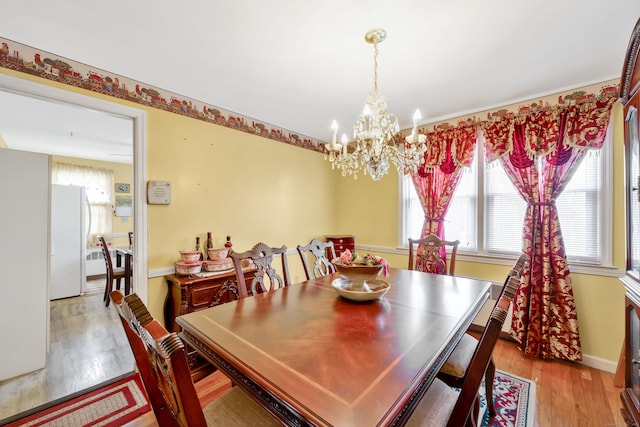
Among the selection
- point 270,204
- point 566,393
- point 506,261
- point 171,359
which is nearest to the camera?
point 171,359

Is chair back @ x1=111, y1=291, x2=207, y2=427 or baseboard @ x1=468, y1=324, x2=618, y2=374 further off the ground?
chair back @ x1=111, y1=291, x2=207, y2=427

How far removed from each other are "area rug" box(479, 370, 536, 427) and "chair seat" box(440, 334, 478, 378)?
51 centimetres

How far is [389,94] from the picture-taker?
2504mm

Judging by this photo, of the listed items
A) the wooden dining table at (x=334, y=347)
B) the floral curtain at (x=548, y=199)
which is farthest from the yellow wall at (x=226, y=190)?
the floral curtain at (x=548, y=199)

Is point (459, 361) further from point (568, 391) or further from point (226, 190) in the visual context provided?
point (226, 190)

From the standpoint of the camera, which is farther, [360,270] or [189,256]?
[189,256]

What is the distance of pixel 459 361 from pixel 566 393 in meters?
1.23

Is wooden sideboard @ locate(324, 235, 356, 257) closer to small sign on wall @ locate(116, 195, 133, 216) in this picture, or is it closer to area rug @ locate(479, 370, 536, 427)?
area rug @ locate(479, 370, 536, 427)

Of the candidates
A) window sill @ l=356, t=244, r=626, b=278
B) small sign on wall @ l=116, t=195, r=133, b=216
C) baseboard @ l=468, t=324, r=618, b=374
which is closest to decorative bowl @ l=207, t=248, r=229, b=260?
window sill @ l=356, t=244, r=626, b=278

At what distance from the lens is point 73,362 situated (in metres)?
2.35

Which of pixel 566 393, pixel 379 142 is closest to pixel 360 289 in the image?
pixel 379 142

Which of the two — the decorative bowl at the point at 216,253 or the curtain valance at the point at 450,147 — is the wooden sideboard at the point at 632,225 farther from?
the decorative bowl at the point at 216,253

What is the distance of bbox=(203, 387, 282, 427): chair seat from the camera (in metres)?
1.05

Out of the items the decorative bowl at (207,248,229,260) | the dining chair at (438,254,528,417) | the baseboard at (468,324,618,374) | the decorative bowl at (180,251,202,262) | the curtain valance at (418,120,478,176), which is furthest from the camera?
the curtain valance at (418,120,478,176)
